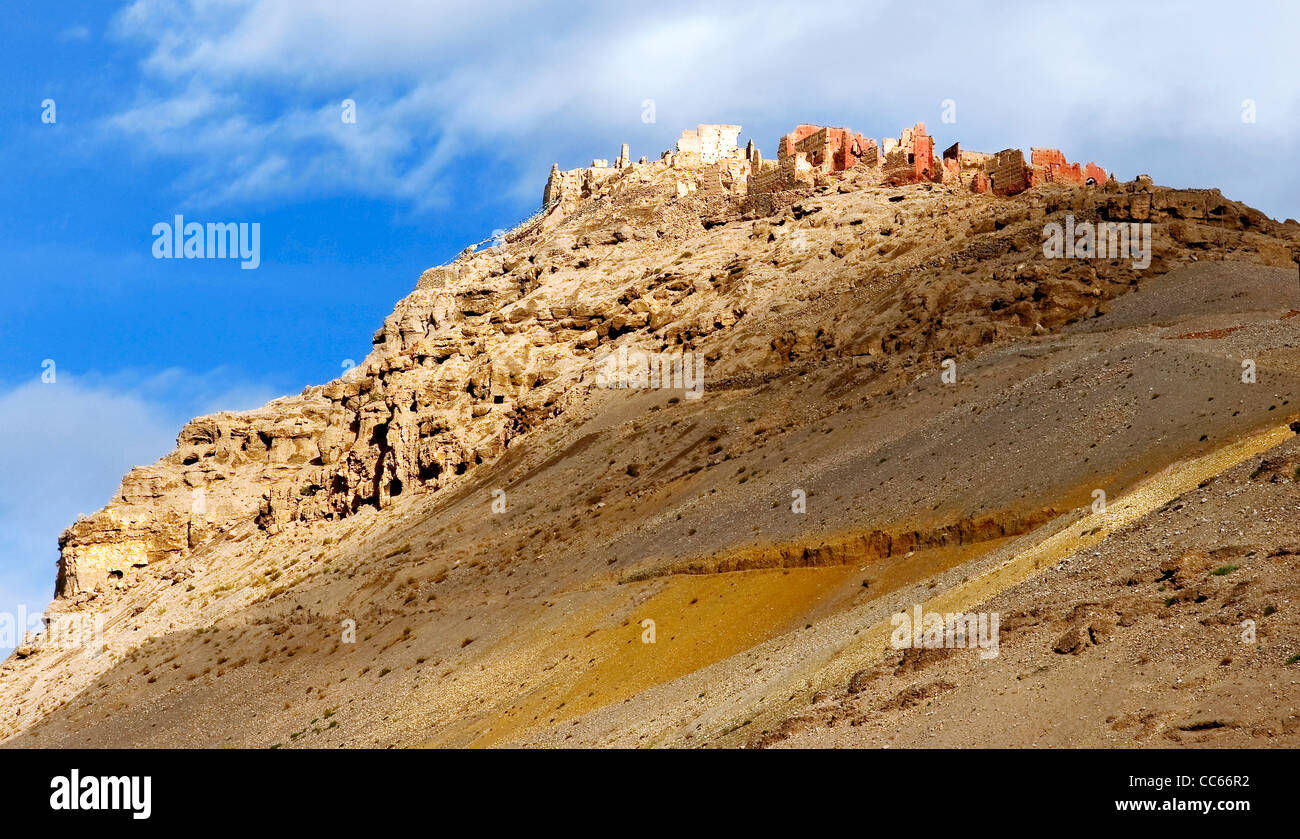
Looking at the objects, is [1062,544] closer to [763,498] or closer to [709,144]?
[763,498]

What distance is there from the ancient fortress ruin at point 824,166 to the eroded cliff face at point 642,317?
0.64 meters

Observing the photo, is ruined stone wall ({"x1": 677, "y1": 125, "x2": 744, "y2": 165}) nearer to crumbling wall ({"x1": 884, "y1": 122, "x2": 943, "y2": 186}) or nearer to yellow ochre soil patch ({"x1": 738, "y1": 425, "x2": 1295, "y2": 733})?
crumbling wall ({"x1": 884, "y1": 122, "x2": 943, "y2": 186})

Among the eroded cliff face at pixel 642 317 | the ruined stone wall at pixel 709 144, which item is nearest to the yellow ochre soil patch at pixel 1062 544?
the eroded cliff face at pixel 642 317

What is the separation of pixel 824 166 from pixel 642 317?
15257mm

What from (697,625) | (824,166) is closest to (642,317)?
(824,166)

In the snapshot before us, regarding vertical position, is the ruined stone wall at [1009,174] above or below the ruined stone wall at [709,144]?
below

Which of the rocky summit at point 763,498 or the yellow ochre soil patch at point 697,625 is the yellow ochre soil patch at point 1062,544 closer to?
the rocky summit at point 763,498

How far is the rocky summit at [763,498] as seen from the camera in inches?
841

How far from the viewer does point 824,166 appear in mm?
73312

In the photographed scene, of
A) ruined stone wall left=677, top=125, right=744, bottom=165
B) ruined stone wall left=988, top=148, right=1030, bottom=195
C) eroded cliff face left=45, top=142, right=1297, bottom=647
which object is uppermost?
ruined stone wall left=677, top=125, right=744, bottom=165

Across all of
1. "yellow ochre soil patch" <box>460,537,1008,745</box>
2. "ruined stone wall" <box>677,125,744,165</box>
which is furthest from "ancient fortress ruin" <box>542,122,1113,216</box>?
"yellow ochre soil patch" <box>460,537,1008,745</box>

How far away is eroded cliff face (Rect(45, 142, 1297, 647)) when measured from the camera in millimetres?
53250

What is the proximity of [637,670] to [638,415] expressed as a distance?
24281 mm

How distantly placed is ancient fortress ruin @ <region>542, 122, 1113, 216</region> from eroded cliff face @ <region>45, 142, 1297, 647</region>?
0.64 metres
